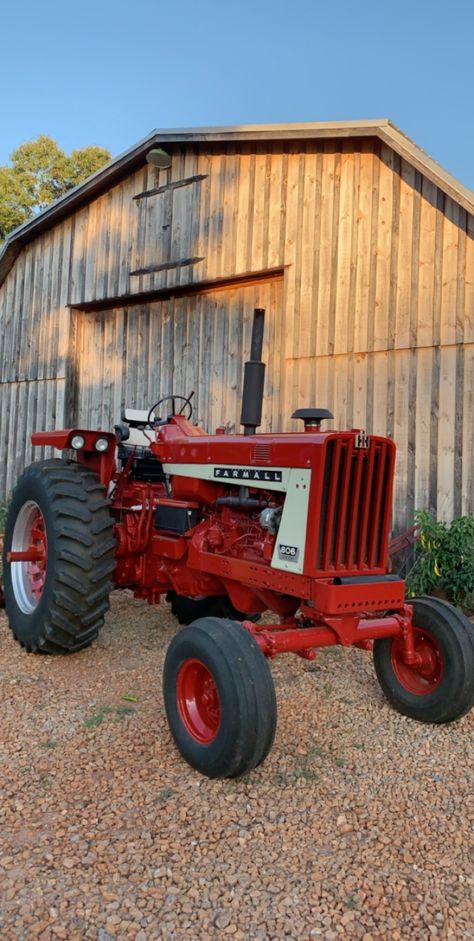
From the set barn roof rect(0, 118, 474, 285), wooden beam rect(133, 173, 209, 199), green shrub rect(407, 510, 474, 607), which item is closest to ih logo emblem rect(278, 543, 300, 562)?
green shrub rect(407, 510, 474, 607)

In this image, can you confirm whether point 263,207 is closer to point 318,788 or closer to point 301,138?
point 301,138

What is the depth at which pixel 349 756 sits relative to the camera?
297cm

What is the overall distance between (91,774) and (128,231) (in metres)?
6.90

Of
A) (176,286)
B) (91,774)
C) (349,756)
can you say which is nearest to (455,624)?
(349,756)

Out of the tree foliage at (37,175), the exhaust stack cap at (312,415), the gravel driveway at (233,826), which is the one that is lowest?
the gravel driveway at (233,826)

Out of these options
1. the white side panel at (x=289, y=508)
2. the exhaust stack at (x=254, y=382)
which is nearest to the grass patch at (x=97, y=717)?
the white side panel at (x=289, y=508)

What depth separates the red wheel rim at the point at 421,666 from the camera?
332cm

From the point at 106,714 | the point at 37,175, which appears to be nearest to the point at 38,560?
the point at 106,714

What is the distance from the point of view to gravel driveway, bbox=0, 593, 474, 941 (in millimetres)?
1943

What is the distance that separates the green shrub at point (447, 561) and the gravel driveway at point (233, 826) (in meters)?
1.80

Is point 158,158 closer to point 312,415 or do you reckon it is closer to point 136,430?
point 136,430

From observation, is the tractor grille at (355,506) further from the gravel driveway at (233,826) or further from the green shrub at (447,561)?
the green shrub at (447,561)

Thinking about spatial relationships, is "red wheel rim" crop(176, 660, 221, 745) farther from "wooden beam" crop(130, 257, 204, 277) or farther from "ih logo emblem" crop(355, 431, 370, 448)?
"wooden beam" crop(130, 257, 204, 277)

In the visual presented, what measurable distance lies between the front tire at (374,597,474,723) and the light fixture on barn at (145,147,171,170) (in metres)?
6.14
